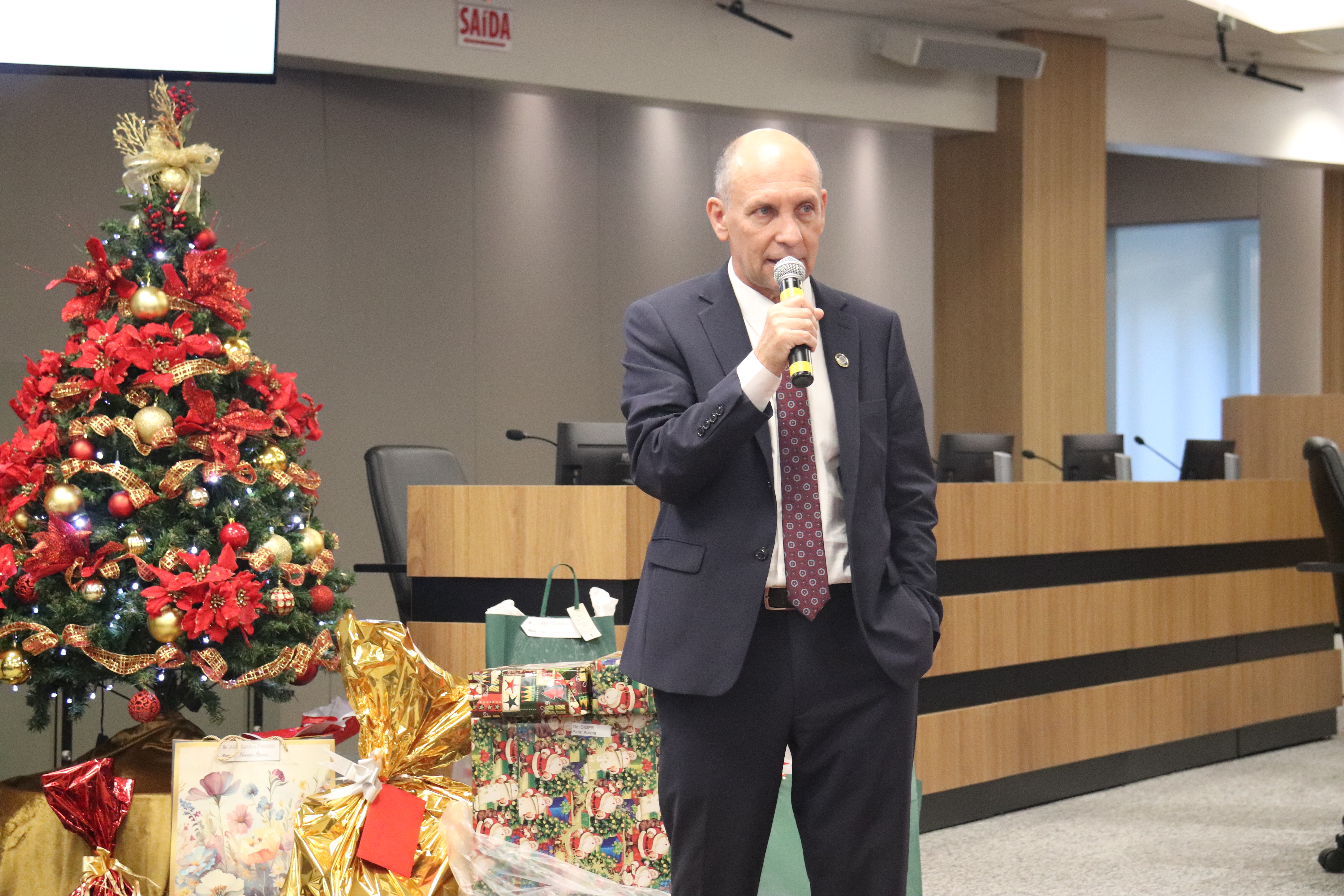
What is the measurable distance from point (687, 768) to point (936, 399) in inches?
270

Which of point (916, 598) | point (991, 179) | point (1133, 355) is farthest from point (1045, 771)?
point (1133, 355)

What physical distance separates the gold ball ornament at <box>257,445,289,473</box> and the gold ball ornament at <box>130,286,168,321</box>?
0.39 metres

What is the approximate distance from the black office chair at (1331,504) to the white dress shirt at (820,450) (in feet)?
6.94

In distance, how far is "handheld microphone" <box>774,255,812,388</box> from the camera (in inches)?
60.6

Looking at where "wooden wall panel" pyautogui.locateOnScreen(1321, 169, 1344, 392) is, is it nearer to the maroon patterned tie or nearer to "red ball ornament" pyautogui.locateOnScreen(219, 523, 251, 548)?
"red ball ornament" pyautogui.locateOnScreen(219, 523, 251, 548)

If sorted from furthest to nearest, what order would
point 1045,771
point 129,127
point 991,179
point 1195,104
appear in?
point 1195,104, point 991,179, point 1045,771, point 129,127

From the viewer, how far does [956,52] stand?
7.32 m

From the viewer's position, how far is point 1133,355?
1098 cm

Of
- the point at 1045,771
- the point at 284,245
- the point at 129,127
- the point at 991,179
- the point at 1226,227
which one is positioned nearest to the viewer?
the point at 129,127

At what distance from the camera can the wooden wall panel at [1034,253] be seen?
25.4 feet

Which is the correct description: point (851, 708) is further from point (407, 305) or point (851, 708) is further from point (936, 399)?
point (936, 399)

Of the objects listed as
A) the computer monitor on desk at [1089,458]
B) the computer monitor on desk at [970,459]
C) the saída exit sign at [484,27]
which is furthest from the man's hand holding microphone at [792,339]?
the saída exit sign at [484,27]

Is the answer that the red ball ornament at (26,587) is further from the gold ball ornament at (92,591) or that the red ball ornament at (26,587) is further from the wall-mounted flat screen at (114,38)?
the wall-mounted flat screen at (114,38)

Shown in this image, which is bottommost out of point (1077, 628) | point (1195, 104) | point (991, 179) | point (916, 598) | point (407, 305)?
point (1077, 628)
